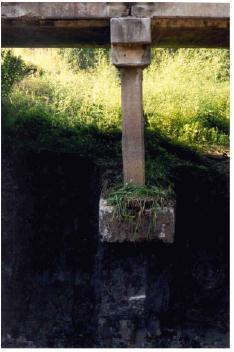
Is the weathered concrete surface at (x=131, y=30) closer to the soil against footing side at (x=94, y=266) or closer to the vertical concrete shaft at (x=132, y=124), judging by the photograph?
the vertical concrete shaft at (x=132, y=124)

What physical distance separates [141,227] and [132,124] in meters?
0.98

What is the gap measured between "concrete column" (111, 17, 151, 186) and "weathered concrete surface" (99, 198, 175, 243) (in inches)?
16.7

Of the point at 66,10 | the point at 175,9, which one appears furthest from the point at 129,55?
the point at 66,10

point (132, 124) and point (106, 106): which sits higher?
point (106, 106)

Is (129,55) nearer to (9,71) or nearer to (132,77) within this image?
(132,77)

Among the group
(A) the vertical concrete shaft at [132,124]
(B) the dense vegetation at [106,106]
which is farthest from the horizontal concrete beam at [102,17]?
(B) the dense vegetation at [106,106]

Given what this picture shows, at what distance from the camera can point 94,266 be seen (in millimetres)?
5789

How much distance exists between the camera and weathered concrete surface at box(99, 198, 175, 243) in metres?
4.54

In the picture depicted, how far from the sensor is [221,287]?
572 cm

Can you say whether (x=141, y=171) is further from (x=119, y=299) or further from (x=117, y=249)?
(x=119, y=299)

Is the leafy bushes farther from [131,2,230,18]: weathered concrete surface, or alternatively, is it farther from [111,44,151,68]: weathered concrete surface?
[131,2,230,18]: weathered concrete surface

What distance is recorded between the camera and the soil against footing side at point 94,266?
5.16 metres

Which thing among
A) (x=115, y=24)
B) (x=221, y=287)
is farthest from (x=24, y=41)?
(x=221, y=287)

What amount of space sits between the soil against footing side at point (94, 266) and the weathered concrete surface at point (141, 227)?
0.42 m
